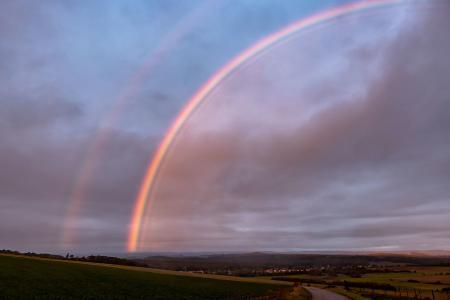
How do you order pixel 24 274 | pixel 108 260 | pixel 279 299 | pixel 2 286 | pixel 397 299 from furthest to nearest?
pixel 108 260
pixel 24 274
pixel 397 299
pixel 279 299
pixel 2 286

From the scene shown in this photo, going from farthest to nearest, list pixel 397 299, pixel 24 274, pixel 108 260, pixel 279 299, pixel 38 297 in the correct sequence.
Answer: pixel 108 260, pixel 24 274, pixel 397 299, pixel 279 299, pixel 38 297

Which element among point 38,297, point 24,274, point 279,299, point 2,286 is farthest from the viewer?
point 24,274

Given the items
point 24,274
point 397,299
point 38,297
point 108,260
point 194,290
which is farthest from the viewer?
point 108,260

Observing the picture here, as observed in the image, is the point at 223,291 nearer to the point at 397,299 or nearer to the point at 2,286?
the point at 397,299

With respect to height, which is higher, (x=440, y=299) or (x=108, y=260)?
(x=108, y=260)

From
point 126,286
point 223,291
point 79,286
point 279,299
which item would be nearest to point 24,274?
point 79,286

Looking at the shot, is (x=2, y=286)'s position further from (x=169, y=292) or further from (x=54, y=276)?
(x=169, y=292)

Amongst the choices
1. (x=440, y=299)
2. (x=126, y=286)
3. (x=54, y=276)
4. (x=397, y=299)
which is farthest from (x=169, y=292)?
(x=440, y=299)

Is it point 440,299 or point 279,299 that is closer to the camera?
point 279,299

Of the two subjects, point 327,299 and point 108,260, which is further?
point 108,260
